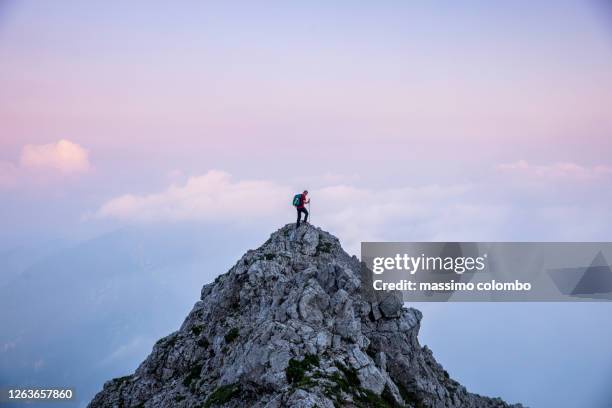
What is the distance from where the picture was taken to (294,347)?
45000 millimetres

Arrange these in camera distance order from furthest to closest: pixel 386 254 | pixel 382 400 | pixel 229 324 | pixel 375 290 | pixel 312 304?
1. pixel 386 254
2. pixel 375 290
3. pixel 229 324
4. pixel 312 304
5. pixel 382 400

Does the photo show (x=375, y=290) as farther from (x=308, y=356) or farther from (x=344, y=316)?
(x=308, y=356)

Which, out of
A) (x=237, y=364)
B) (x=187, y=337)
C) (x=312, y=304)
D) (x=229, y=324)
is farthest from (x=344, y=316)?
(x=187, y=337)

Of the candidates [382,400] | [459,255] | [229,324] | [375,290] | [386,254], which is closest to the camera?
[382,400]

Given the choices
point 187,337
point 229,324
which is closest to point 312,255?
point 229,324

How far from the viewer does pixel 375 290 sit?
206ft

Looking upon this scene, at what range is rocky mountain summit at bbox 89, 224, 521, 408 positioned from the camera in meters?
43.1

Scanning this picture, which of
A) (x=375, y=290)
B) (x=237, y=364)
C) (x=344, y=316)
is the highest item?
(x=375, y=290)

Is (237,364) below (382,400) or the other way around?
the other way around

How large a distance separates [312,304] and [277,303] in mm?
4404

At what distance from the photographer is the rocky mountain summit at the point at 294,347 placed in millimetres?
43094

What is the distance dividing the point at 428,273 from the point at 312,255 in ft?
60.2

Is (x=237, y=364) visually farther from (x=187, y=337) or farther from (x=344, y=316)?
(x=187, y=337)

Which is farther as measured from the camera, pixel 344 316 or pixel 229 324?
pixel 229 324
